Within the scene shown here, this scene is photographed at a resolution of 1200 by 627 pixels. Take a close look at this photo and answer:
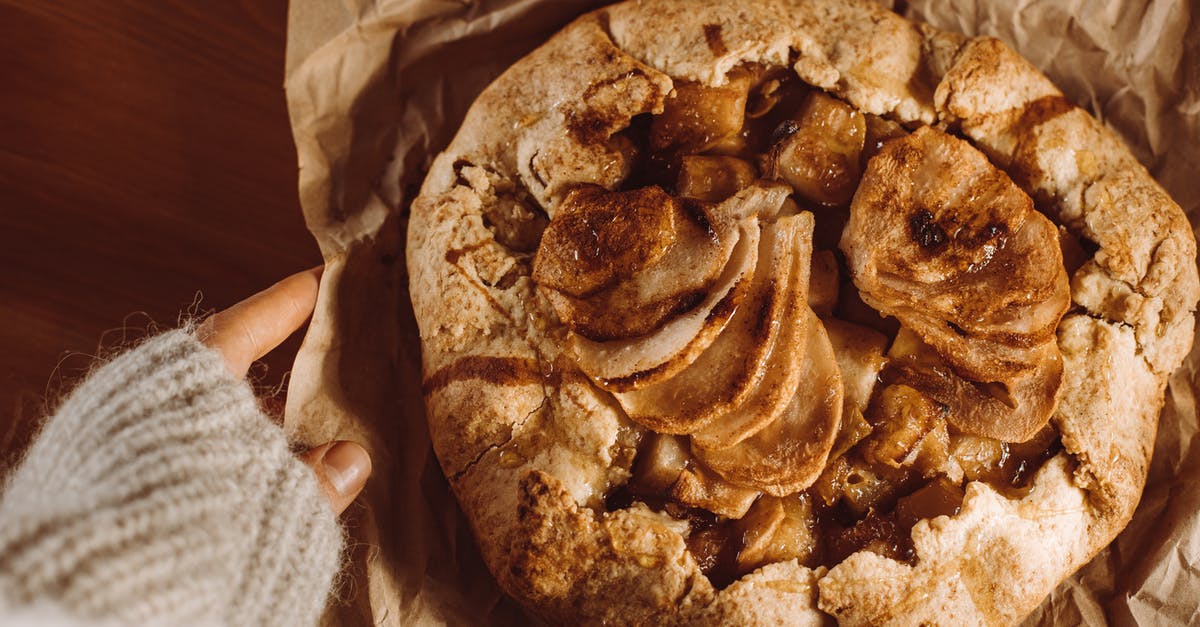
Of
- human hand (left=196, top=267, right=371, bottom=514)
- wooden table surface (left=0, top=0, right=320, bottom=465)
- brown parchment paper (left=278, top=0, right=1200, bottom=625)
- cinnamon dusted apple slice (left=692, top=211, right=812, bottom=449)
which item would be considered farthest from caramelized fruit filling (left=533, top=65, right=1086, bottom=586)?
wooden table surface (left=0, top=0, right=320, bottom=465)

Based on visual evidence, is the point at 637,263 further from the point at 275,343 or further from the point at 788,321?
the point at 275,343

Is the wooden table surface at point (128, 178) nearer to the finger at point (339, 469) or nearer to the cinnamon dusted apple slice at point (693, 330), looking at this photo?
the finger at point (339, 469)

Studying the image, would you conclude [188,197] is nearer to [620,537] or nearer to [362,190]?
[362,190]

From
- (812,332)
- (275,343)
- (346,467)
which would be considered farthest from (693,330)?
(275,343)

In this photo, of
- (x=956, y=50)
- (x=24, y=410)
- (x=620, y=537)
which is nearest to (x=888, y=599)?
(x=620, y=537)

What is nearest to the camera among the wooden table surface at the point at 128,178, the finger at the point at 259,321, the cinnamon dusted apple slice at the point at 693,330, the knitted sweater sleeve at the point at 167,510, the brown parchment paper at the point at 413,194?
the knitted sweater sleeve at the point at 167,510

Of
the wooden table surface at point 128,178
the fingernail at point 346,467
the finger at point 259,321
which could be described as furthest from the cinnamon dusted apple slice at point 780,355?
the wooden table surface at point 128,178
